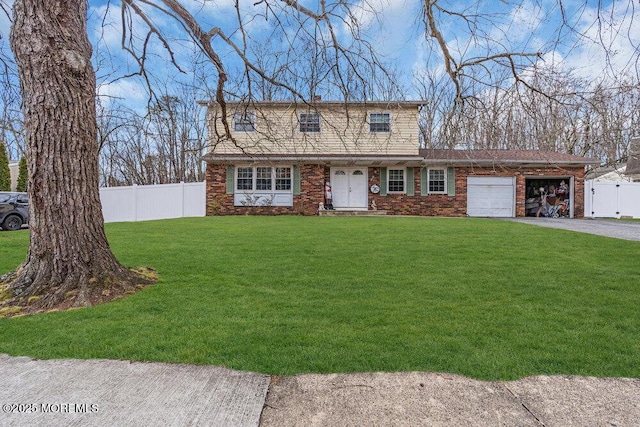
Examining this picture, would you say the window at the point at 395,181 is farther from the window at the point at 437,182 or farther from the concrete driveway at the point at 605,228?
the concrete driveway at the point at 605,228

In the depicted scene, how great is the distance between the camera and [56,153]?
4.04 m

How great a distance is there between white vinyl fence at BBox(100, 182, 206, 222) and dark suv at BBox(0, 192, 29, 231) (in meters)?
2.87

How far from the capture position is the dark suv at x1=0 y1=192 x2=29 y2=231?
12.6m

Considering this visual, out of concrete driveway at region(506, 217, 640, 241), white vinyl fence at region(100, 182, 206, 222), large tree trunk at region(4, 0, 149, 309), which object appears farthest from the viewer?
white vinyl fence at region(100, 182, 206, 222)

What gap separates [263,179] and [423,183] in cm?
→ 728

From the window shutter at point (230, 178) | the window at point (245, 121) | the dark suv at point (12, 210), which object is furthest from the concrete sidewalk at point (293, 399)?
the window shutter at point (230, 178)

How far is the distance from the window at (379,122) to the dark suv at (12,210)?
13.4m

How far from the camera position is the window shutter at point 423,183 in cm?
1677

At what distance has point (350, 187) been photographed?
16.9 metres

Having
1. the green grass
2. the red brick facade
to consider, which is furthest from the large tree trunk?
the red brick facade

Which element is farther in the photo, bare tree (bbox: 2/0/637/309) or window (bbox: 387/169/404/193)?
window (bbox: 387/169/404/193)

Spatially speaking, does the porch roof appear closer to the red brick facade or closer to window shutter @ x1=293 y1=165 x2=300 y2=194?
window shutter @ x1=293 y1=165 x2=300 y2=194

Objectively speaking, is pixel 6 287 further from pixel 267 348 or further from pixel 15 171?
pixel 15 171

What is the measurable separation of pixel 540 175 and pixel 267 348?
1757cm
